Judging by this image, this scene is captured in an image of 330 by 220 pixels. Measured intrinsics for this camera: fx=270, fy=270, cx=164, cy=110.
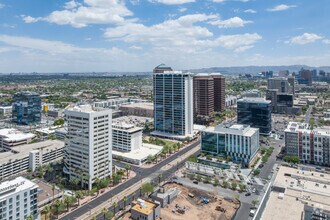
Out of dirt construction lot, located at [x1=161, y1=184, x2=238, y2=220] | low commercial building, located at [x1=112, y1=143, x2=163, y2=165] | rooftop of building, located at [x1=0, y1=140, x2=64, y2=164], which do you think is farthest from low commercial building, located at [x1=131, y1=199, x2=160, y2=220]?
rooftop of building, located at [x1=0, y1=140, x2=64, y2=164]

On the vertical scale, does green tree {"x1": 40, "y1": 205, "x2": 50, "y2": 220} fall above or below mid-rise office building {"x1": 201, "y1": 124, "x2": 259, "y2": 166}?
below

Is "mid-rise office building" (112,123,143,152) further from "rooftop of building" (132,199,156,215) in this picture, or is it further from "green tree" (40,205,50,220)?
"green tree" (40,205,50,220)

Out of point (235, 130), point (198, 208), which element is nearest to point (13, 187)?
point (198, 208)

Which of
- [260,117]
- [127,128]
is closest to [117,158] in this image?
[127,128]

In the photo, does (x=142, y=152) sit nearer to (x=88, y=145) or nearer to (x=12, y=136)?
(x=88, y=145)

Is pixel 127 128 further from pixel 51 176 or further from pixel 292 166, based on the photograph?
pixel 292 166

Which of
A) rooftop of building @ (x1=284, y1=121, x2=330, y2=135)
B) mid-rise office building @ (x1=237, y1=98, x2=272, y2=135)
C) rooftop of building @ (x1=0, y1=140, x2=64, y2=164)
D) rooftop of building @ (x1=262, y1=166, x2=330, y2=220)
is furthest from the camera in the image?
mid-rise office building @ (x1=237, y1=98, x2=272, y2=135)

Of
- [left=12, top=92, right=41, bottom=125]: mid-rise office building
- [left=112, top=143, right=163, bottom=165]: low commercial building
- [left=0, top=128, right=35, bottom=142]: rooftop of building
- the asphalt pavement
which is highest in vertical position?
[left=12, top=92, right=41, bottom=125]: mid-rise office building

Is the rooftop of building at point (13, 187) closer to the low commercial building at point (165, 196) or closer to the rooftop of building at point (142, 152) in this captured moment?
the low commercial building at point (165, 196)

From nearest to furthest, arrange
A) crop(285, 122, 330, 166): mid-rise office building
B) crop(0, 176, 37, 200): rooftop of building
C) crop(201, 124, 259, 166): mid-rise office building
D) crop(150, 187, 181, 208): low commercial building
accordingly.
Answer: crop(0, 176, 37, 200): rooftop of building → crop(150, 187, 181, 208): low commercial building → crop(285, 122, 330, 166): mid-rise office building → crop(201, 124, 259, 166): mid-rise office building
